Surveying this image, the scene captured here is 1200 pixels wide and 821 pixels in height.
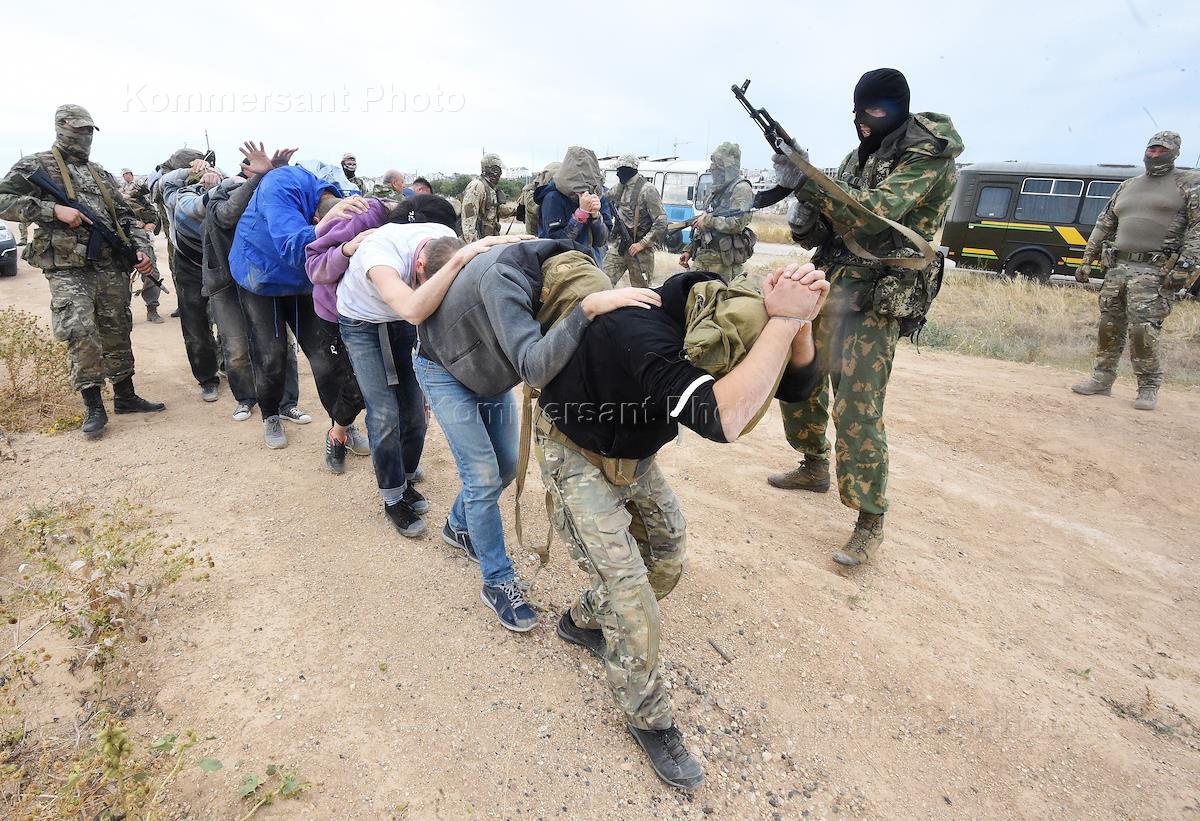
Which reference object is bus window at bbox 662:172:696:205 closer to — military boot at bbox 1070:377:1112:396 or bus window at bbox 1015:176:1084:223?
bus window at bbox 1015:176:1084:223

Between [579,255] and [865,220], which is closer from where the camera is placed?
[579,255]

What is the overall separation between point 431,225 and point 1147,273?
19.8 feet

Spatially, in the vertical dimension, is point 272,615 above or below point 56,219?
below

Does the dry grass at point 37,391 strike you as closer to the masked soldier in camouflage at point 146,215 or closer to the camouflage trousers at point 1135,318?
the masked soldier in camouflage at point 146,215

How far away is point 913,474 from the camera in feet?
14.1

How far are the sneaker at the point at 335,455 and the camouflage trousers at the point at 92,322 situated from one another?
5.98ft

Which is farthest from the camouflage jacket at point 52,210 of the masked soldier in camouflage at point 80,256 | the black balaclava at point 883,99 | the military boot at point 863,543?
the military boot at point 863,543

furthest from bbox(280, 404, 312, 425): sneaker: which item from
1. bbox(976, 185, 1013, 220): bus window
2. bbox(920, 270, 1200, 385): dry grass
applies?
bbox(976, 185, 1013, 220): bus window

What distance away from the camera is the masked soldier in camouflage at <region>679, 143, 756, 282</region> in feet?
21.5

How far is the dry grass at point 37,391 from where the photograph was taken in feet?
14.1

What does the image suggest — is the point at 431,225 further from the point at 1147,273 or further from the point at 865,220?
the point at 1147,273

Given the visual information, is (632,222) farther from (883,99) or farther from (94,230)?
(94,230)

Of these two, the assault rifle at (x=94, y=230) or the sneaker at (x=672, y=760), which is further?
the assault rifle at (x=94, y=230)

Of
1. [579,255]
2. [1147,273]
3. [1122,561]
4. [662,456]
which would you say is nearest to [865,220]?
[579,255]
